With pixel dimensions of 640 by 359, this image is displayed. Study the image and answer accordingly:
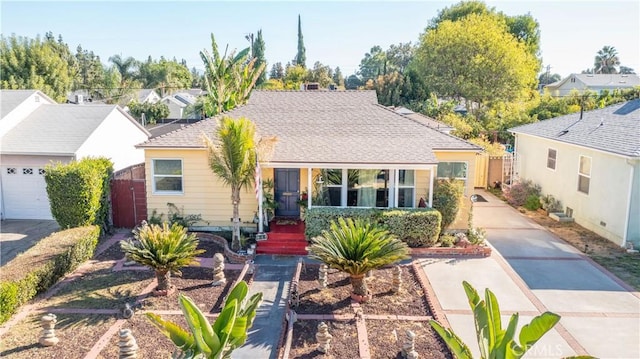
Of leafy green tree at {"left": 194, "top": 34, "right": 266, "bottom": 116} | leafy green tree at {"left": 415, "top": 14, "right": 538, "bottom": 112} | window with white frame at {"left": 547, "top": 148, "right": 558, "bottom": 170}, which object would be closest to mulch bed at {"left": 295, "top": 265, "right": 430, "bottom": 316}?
window with white frame at {"left": 547, "top": 148, "right": 558, "bottom": 170}

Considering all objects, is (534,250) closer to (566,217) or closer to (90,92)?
(566,217)

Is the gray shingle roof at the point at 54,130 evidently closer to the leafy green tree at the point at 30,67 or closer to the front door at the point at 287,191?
the front door at the point at 287,191

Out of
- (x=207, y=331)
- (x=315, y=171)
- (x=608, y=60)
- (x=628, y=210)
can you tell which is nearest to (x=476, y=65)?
(x=628, y=210)

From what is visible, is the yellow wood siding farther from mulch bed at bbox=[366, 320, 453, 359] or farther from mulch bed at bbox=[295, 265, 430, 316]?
mulch bed at bbox=[366, 320, 453, 359]

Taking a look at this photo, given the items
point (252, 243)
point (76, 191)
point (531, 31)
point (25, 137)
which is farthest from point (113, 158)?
point (531, 31)

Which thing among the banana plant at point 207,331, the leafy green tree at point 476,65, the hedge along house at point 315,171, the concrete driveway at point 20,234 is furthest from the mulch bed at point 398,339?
the leafy green tree at point 476,65

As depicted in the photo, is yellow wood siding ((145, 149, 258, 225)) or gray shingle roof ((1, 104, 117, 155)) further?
gray shingle roof ((1, 104, 117, 155))

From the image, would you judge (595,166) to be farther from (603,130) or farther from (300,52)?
(300,52)
